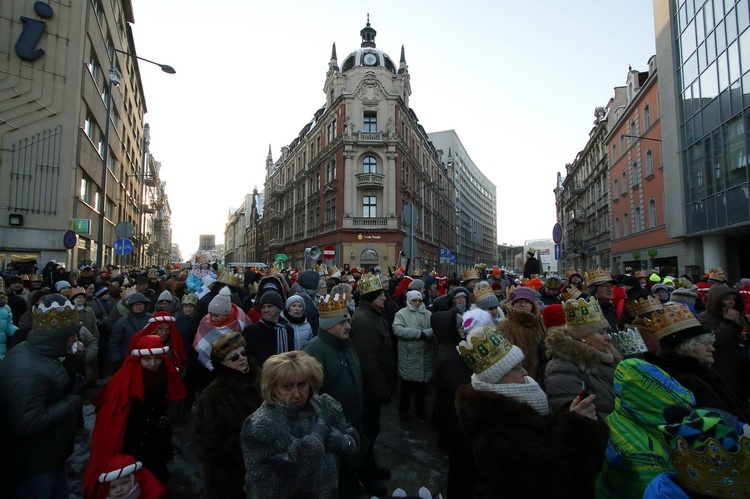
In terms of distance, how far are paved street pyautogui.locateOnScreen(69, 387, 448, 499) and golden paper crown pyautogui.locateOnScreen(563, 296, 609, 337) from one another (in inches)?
84.0

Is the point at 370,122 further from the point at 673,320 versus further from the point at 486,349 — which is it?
the point at 486,349

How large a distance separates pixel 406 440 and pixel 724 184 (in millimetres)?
19862

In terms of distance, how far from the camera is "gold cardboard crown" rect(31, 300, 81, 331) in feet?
9.48

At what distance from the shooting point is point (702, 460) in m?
1.42

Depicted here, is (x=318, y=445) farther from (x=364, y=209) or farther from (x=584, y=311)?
(x=364, y=209)

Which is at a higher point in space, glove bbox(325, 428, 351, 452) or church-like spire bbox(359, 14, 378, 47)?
church-like spire bbox(359, 14, 378, 47)

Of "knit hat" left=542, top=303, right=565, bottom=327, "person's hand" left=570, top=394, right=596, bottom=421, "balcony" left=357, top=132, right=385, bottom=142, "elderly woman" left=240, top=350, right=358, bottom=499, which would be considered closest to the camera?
"person's hand" left=570, top=394, right=596, bottom=421

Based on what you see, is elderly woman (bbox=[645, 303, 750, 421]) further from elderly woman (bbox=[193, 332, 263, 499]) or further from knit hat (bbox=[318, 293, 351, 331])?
elderly woman (bbox=[193, 332, 263, 499])

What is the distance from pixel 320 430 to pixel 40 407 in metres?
1.96

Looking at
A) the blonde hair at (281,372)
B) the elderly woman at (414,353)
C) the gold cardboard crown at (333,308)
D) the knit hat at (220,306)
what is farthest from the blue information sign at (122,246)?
the blonde hair at (281,372)

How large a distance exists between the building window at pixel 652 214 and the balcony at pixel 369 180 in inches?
759

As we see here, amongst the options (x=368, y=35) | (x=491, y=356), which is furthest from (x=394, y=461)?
(x=368, y=35)

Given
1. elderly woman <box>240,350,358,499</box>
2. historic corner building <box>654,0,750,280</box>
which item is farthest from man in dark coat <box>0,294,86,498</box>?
historic corner building <box>654,0,750,280</box>

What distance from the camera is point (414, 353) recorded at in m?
5.73
